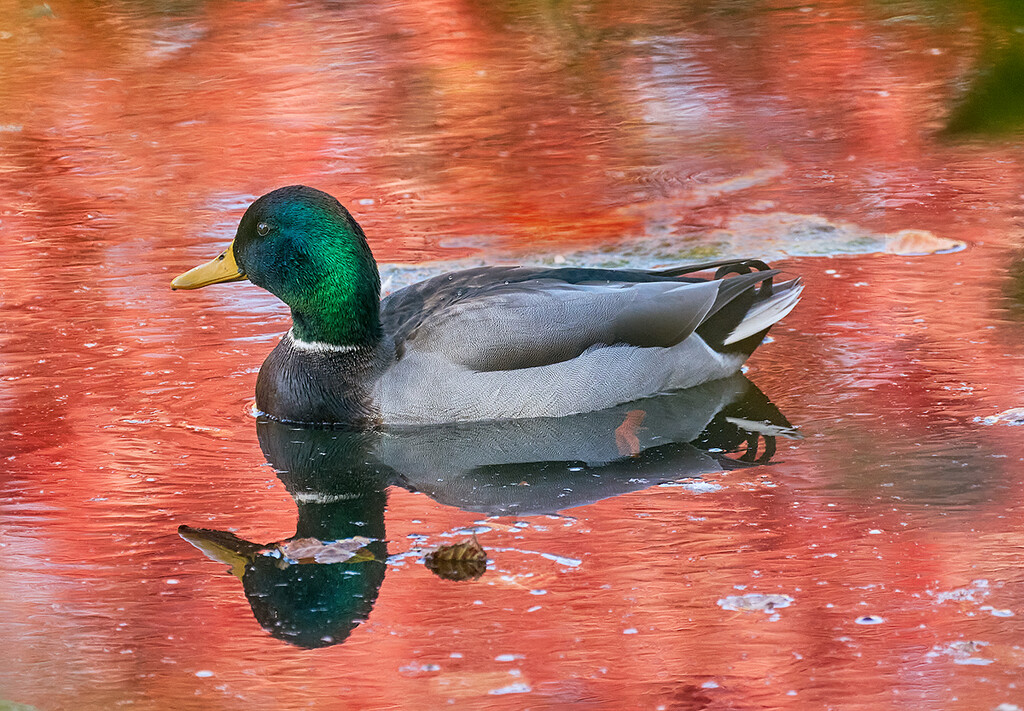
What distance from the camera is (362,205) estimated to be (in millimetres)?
8750

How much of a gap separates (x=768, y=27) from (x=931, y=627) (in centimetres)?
1026

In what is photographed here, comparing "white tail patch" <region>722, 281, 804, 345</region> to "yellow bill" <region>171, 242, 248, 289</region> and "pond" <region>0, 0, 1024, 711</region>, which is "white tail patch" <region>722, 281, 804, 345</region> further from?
"yellow bill" <region>171, 242, 248, 289</region>

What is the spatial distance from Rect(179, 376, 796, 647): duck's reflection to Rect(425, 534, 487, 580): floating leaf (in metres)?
0.02

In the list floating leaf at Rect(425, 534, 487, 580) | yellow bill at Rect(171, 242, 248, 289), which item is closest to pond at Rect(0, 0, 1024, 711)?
floating leaf at Rect(425, 534, 487, 580)

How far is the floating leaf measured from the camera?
432 centimetres

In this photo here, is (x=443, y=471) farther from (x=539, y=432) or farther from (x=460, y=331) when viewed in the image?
(x=460, y=331)

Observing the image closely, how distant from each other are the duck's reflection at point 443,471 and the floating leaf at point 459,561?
16mm

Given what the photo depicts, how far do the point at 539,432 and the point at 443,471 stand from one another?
56 cm

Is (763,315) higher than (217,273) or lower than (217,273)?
lower

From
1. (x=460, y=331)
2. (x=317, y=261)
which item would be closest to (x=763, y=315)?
(x=460, y=331)

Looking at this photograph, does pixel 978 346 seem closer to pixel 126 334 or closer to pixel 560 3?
pixel 126 334

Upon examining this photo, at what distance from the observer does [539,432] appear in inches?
227

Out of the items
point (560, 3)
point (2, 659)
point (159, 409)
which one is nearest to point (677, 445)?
point (159, 409)

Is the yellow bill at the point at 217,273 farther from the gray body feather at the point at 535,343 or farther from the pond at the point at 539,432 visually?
the gray body feather at the point at 535,343
